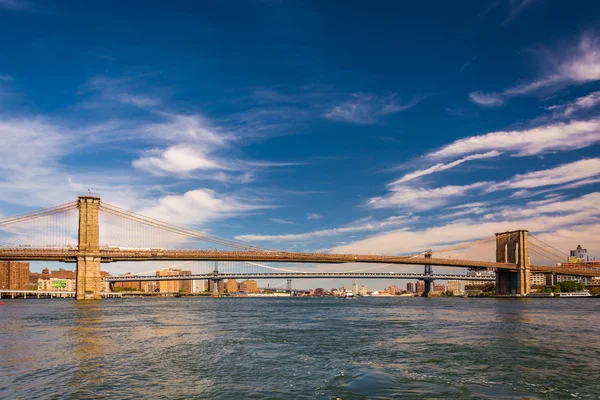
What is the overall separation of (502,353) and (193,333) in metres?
16.5

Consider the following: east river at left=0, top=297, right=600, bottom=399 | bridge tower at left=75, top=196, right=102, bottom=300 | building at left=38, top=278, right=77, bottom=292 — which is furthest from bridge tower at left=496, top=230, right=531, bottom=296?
building at left=38, top=278, right=77, bottom=292

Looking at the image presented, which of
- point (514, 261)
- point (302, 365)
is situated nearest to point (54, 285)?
point (514, 261)

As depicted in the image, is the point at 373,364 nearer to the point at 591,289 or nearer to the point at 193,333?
the point at 193,333

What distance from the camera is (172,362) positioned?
1639 cm

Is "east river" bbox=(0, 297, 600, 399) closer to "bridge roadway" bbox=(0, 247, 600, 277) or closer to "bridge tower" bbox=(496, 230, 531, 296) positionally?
"bridge roadway" bbox=(0, 247, 600, 277)

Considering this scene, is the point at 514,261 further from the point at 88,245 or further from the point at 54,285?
the point at 54,285

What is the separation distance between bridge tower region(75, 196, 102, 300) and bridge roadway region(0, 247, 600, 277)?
1.25 metres

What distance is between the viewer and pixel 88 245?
62.9 meters

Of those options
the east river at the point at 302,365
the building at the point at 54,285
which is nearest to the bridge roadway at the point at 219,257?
the east river at the point at 302,365

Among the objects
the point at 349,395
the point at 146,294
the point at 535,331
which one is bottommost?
the point at 146,294

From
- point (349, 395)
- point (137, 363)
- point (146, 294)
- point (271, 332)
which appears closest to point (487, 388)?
point (349, 395)

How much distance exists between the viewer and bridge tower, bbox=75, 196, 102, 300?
6222 cm

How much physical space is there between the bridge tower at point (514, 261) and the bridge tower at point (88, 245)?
88.9 metres

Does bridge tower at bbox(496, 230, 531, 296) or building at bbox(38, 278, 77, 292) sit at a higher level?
bridge tower at bbox(496, 230, 531, 296)
